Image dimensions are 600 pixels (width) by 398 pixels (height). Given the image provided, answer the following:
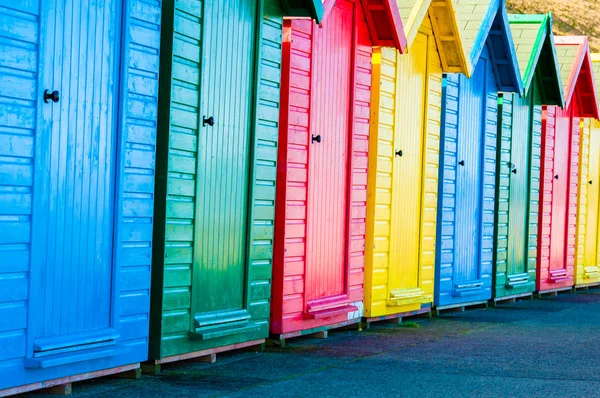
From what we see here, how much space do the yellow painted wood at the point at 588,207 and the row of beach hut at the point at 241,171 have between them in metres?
4.15

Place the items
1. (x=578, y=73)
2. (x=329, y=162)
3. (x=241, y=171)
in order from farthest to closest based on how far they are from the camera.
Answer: (x=578, y=73) → (x=329, y=162) → (x=241, y=171)

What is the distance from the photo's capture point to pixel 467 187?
1620 cm

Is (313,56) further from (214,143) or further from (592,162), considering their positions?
(592,162)

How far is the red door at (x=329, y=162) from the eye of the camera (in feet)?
38.3

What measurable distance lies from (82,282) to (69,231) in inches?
16.1

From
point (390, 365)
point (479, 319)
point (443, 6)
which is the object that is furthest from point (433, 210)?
point (390, 365)

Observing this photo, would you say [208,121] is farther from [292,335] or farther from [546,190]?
[546,190]

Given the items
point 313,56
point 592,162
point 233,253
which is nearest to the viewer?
point 233,253

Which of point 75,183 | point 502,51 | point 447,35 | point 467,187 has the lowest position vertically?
point 75,183

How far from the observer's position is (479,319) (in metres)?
15.2

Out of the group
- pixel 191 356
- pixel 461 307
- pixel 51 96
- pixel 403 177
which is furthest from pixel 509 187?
pixel 51 96

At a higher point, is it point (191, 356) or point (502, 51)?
point (502, 51)

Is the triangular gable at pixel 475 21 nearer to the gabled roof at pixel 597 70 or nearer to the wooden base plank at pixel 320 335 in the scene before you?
the wooden base plank at pixel 320 335

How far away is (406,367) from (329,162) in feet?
8.93
